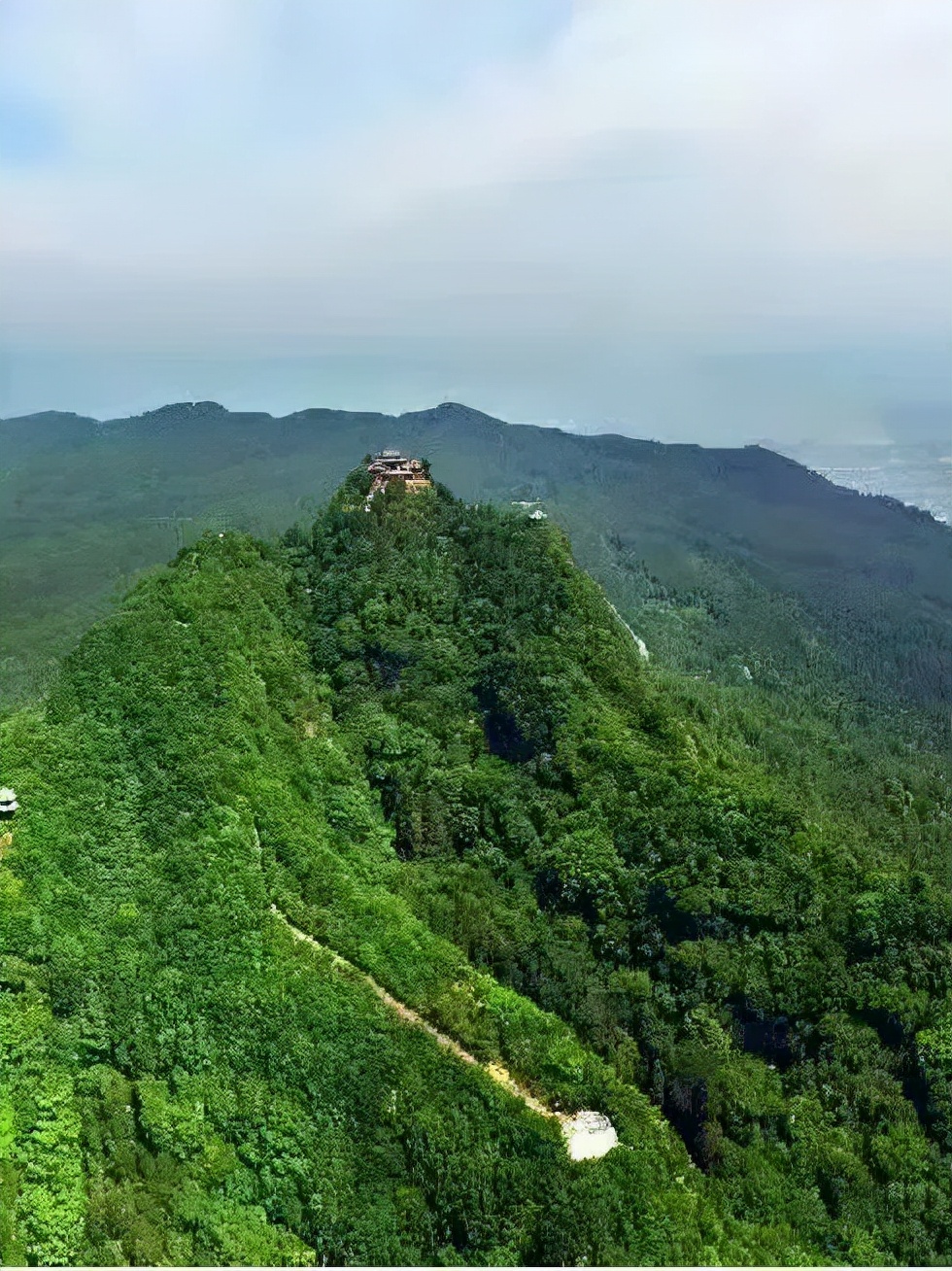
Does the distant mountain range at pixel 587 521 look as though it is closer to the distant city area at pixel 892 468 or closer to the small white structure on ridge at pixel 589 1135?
the distant city area at pixel 892 468

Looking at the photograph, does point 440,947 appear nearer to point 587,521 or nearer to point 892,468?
point 587,521

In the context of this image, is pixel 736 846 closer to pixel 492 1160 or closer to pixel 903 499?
pixel 492 1160

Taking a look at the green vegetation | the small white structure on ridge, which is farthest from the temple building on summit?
the small white structure on ridge

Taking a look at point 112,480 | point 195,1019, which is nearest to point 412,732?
point 195,1019

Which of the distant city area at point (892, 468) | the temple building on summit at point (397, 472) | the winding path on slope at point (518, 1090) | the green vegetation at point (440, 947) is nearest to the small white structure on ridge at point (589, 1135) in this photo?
the winding path on slope at point (518, 1090)

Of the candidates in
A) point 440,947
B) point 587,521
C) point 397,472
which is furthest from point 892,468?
point 440,947

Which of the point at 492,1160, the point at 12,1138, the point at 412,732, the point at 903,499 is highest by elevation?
the point at 903,499
